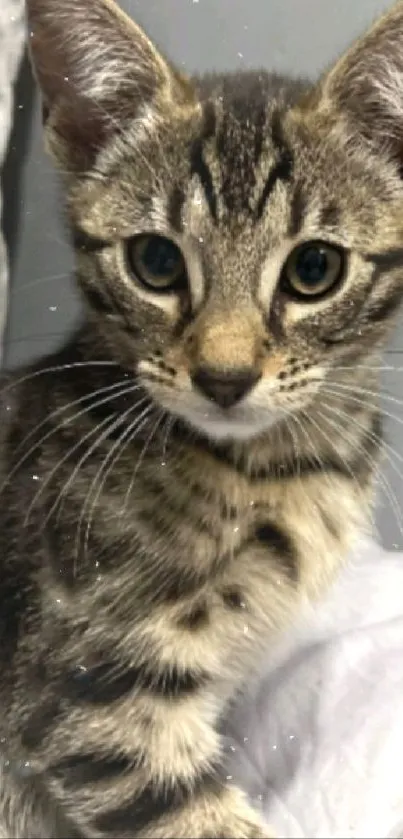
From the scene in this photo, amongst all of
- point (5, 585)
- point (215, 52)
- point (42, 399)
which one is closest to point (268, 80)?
point (215, 52)

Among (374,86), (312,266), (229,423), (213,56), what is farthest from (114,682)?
(213,56)

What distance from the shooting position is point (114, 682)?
636 mm

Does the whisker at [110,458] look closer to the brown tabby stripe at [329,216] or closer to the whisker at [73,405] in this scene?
the whisker at [73,405]

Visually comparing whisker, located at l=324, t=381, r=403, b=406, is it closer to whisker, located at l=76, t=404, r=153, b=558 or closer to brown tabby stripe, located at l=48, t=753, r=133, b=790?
whisker, located at l=76, t=404, r=153, b=558

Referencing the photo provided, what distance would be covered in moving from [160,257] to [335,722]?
301 millimetres

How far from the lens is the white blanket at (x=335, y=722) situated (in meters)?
0.58

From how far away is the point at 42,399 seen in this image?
0.74m

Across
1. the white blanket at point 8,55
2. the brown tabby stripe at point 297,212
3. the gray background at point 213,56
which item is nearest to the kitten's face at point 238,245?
the brown tabby stripe at point 297,212

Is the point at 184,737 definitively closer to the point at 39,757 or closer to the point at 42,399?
the point at 39,757

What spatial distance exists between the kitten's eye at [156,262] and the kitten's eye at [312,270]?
0.06 metres

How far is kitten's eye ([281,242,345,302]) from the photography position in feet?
1.98

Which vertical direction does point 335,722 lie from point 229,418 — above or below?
below

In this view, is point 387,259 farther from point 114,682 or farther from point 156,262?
point 114,682

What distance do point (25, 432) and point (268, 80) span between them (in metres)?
0.30
